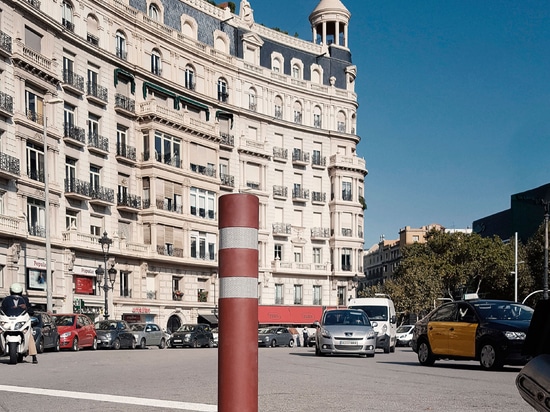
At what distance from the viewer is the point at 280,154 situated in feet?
223

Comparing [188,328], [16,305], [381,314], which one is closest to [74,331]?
[381,314]

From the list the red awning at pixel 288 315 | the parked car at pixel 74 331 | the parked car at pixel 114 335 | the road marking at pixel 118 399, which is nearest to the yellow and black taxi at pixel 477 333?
the road marking at pixel 118 399

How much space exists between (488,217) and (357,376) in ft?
406

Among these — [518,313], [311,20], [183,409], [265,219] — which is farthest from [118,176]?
[183,409]

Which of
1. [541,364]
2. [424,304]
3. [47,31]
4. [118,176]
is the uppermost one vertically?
[47,31]

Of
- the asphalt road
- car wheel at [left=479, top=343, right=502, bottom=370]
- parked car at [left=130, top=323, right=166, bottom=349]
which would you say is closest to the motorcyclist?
the asphalt road

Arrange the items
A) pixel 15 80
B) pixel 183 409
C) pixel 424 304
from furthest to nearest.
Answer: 1. pixel 424 304
2. pixel 15 80
3. pixel 183 409

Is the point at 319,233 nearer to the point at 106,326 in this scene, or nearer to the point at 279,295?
the point at 279,295

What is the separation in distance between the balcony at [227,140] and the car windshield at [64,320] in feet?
107

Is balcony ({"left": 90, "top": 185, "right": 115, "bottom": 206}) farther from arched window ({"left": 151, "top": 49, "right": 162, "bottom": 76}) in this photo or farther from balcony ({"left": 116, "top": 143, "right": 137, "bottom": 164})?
arched window ({"left": 151, "top": 49, "right": 162, "bottom": 76})

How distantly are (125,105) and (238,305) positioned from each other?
50.2m

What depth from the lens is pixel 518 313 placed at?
696 inches

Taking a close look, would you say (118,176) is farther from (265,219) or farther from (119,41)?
(265,219)

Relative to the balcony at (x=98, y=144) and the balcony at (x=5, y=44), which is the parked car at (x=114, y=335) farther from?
the balcony at (x=98, y=144)
